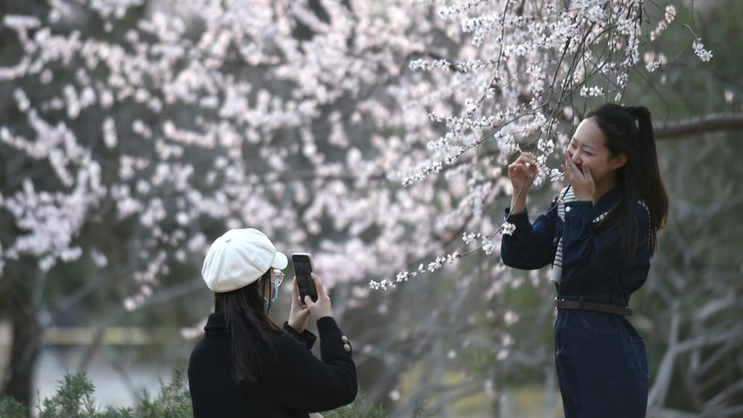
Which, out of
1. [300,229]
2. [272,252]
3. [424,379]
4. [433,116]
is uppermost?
[300,229]

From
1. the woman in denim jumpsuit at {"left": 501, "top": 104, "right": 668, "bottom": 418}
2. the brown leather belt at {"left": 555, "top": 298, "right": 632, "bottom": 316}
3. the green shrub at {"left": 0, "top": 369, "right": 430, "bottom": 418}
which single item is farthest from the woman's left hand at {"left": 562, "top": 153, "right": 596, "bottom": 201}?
the green shrub at {"left": 0, "top": 369, "right": 430, "bottom": 418}

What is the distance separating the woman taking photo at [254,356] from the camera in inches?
86.3

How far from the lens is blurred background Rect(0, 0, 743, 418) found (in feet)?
22.3

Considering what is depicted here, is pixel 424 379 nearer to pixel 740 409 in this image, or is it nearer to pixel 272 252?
pixel 740 409

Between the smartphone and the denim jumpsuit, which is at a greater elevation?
the smartphone

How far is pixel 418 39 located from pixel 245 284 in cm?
482

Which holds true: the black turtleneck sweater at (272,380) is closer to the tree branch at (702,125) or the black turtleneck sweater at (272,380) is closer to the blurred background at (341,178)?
the tree branch at (702,125)

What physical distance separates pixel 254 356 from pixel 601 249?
0.79m

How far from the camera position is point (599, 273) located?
2.24 m

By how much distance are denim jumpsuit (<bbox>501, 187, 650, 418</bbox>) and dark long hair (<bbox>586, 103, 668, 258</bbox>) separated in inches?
1.3

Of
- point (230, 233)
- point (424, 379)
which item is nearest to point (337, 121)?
point (424, 379)

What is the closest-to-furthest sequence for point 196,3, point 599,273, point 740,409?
point 599,273, point 740,409, point 196,3

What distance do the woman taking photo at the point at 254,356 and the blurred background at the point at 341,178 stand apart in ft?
8.33

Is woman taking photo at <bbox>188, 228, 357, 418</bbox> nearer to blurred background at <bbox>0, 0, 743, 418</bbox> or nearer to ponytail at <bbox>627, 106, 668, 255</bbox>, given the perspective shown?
ponytail at <bbox>627, 106, 668, 255</bbox>
